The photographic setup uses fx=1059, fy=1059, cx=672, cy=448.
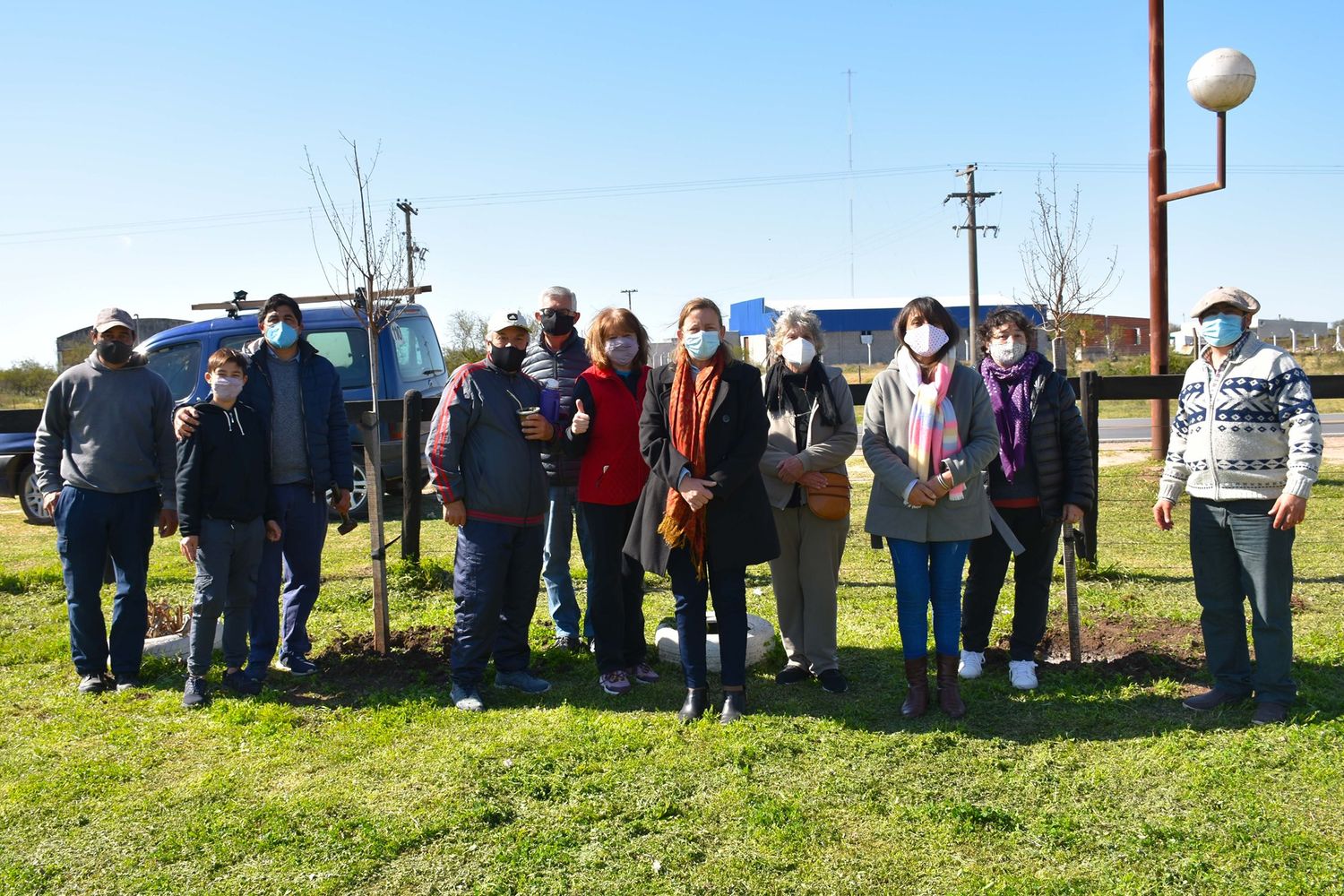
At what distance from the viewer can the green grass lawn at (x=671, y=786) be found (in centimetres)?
326

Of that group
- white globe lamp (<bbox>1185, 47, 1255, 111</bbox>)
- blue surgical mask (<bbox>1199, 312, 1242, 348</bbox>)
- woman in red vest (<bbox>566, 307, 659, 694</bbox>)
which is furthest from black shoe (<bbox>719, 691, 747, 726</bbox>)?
white globe lamp (<bbox>1185, 47, 1255, 111</bbox>)

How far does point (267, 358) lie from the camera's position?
5.30 m

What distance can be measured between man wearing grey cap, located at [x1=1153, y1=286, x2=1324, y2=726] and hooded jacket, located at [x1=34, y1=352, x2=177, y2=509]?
4.79 m

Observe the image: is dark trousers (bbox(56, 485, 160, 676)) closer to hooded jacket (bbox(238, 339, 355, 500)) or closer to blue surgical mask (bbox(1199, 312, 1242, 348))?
hooded jacket (bbox(238, 339, 355, 500))

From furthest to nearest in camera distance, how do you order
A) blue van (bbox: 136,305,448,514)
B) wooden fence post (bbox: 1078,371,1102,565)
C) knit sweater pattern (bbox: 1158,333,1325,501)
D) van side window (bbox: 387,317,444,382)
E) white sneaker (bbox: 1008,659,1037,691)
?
van side window (bbox: 387,317,444,382) < blue van (bbox: 136,305,448,514) < wooden fence post (bbox: 1078,371,1102,565) < white sneaker (bbox: 1008,659,1037,691) < knit sweater pattern (bbox: 1158,333,1325,501)

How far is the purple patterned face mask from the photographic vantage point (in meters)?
5.06

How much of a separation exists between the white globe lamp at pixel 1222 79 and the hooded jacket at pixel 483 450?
6084mm

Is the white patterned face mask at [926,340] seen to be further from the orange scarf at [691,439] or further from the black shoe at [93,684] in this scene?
the black shoe at [93,684]

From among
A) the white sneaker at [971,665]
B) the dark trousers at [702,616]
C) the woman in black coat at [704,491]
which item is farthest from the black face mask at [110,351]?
the white sneaker at [971,665]

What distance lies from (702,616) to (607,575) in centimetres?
62

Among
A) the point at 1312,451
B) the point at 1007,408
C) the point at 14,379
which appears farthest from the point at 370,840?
the point at 14,379

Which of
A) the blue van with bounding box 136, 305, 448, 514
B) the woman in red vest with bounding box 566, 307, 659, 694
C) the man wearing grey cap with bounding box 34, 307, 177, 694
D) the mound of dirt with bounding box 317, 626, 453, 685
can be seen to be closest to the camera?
the woman in red vest with bounding box 566, 307, 659, 694

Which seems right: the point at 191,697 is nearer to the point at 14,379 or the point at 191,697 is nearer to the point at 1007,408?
the point at 1007,408

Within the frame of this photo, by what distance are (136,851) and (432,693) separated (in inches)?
66.1
